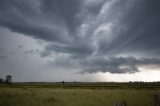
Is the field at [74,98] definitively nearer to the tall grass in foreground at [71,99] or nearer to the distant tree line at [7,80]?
the tall grass in foreground at [71,99]

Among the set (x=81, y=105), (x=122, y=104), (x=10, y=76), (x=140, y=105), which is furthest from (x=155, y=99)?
(x=10, y=76)

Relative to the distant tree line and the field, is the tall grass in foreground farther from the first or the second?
the distant tree line

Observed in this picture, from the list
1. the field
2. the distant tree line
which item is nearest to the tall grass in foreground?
the field

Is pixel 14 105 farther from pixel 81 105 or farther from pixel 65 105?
pixel 81 105

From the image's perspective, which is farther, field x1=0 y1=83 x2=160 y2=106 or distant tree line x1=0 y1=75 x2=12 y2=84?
distant tree line x1=0 y1=75 x2=12 y2=84

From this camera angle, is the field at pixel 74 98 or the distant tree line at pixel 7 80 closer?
the field at pixel 74 98

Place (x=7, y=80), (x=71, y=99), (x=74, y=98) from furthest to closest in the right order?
(x=7, y=80)
(x=74, y=98)
(x=71, y=99)

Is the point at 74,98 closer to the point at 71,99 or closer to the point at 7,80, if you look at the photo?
the point at 71,99

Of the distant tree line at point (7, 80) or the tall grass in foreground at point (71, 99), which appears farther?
the distant tree line at point (7, 80)

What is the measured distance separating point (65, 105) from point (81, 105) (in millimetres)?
1475

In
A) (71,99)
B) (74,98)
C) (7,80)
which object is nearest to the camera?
(71,99)

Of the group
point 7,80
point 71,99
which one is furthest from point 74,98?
point 7,80

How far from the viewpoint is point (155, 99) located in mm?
6363

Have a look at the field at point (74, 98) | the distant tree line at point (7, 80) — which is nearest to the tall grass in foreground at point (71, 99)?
the field at point (74, 98)
